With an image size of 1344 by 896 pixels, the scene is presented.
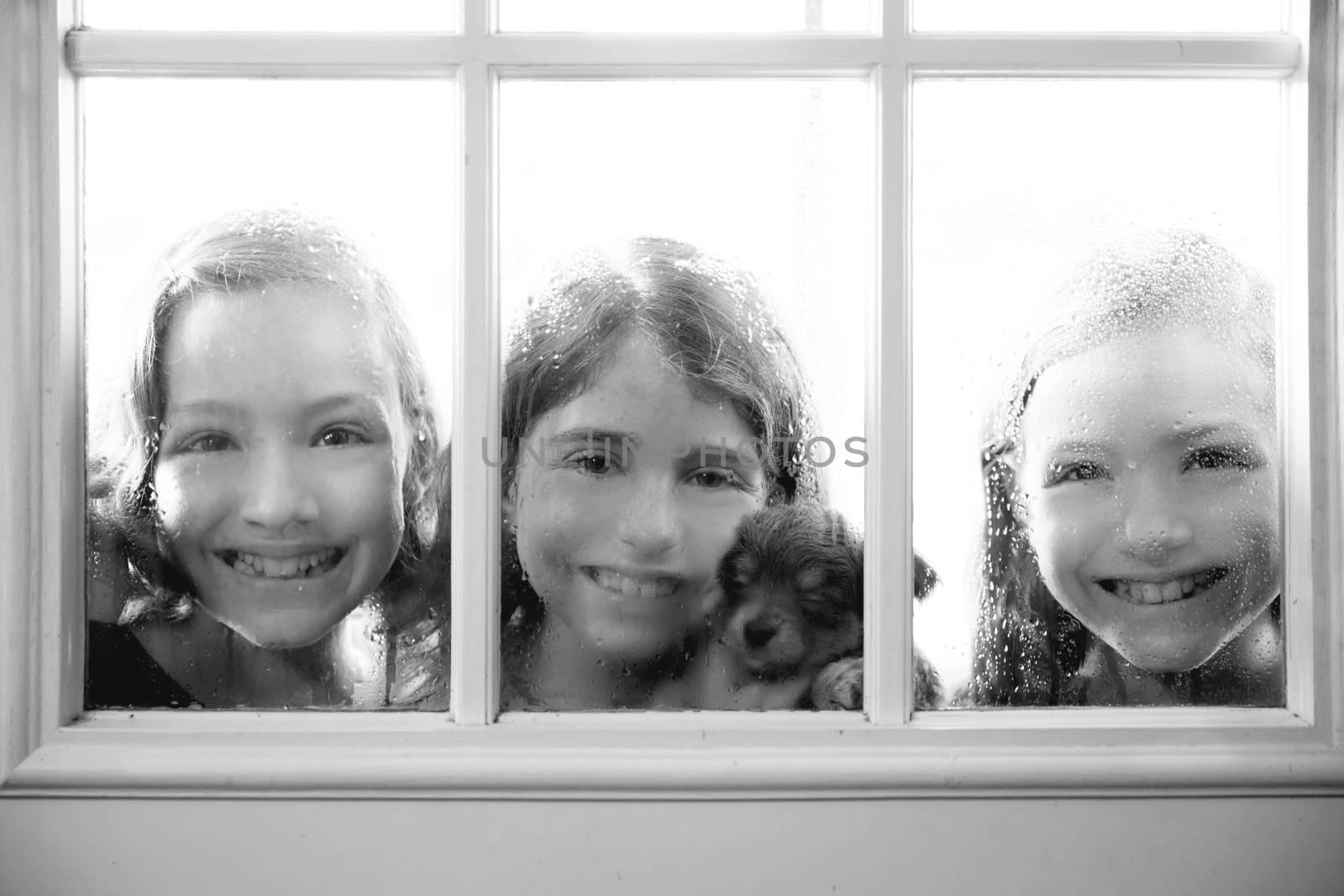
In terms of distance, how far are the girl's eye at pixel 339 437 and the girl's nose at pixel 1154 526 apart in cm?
112

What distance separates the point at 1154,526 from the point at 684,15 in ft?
3.30

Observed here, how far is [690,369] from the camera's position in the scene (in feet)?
4.49

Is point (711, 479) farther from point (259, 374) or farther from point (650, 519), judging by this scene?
point (259, 374)

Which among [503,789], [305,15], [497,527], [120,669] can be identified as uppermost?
[305,15]

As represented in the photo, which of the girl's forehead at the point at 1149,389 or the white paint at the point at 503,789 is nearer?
the white paint at the point at 503,789

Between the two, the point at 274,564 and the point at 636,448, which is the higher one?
the point at 636,448

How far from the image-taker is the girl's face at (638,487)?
137 cm

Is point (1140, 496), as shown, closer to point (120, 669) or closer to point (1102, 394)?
point (1102, 394)

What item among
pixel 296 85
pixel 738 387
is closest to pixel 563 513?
pixel 738 387

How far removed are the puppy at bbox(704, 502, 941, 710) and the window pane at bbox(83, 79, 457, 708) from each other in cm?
43

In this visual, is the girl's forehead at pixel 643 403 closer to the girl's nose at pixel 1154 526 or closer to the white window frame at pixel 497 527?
the white window frame at pixel 497 527

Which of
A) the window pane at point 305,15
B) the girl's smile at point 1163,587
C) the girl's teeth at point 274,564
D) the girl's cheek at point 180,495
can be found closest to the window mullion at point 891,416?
the girl's smile at point 1163,587

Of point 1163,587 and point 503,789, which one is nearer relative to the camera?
point 503,789

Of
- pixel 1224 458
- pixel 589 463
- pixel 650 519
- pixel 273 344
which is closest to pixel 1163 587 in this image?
pixel 1224 458
